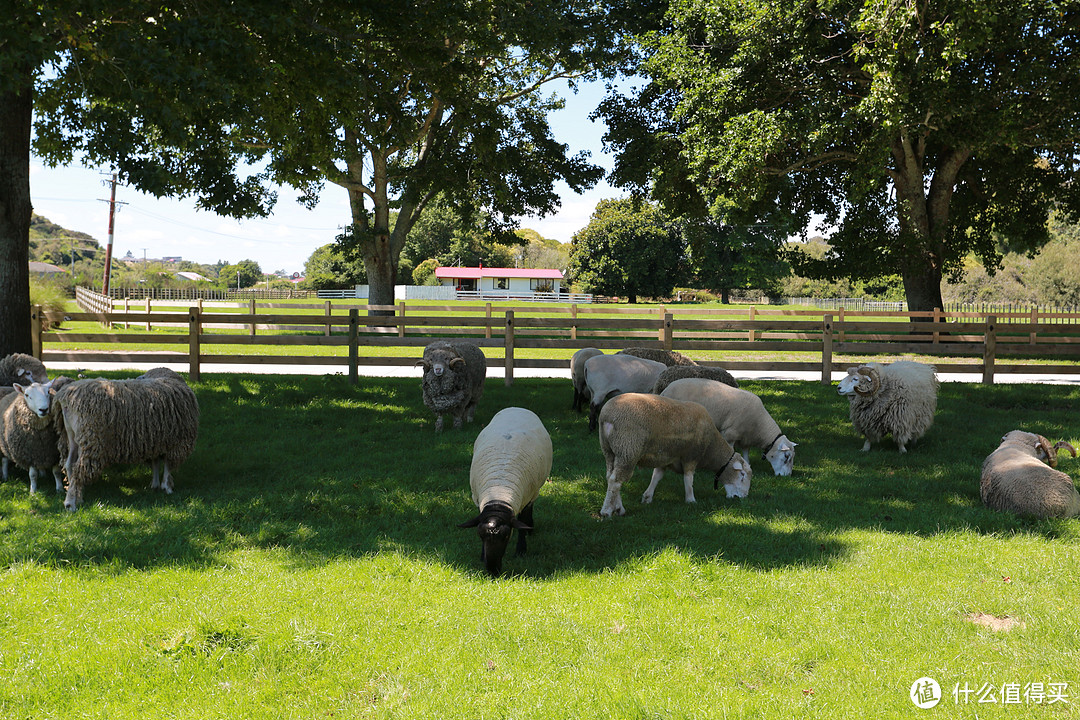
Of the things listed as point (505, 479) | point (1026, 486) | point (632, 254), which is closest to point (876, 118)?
point (1026, 486)

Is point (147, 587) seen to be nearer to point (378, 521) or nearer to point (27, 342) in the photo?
point (378, 521)

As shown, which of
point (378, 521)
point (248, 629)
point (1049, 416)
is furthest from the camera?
point (1049, 416)

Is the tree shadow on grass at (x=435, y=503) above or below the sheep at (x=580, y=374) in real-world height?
below

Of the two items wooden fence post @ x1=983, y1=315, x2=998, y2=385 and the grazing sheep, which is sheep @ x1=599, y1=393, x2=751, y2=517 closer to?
the grazing sheep

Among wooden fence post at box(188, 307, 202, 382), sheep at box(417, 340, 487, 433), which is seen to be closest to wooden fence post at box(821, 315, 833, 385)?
sheep at box(417, 340, 487, 433)

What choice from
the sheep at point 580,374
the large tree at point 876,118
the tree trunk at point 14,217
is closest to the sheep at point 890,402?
the sheep at point 580,374

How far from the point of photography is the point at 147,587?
4.88 metres

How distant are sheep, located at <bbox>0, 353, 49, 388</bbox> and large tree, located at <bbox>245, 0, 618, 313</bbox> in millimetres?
5397

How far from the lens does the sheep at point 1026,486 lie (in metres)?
6.33

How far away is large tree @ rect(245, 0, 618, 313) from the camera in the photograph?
39.8ft

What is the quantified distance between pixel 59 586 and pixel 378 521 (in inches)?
92.6

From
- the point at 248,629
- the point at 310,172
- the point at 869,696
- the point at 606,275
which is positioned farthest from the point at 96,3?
the point at 606,275

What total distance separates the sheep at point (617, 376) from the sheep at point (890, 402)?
7.87ft

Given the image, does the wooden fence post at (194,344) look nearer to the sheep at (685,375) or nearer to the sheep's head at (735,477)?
the sheep at (685,375)
